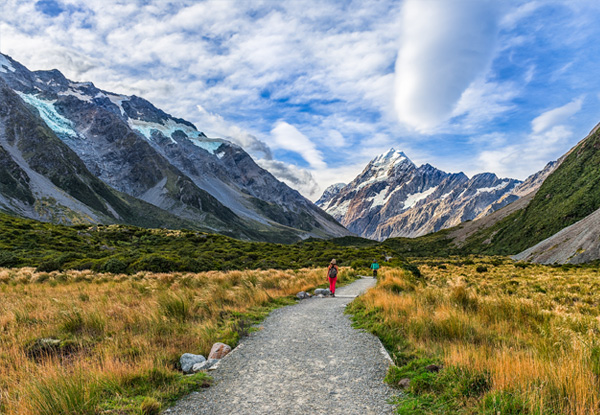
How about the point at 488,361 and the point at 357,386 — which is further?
the point at 357,386

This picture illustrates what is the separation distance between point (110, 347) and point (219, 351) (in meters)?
2.49

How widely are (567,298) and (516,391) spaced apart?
55.0ft

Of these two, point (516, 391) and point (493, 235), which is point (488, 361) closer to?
point (516, 391)

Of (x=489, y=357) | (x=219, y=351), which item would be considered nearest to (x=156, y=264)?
(x=219, y=351)

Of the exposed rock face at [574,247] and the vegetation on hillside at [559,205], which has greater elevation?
the vegetation on hillside at [559,205]

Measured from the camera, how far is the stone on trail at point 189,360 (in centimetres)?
704

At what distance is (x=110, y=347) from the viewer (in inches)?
295

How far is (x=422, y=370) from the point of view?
19.9 feet

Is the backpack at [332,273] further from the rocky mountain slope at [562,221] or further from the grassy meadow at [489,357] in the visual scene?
the rocky mountain slope at [562,221]

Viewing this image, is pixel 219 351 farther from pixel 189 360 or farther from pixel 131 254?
pixel 131 254

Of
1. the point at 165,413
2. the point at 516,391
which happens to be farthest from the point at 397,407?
the point at 165,413

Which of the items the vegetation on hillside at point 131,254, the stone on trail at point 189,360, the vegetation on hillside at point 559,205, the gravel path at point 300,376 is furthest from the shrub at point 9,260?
the vegetation on hillside at point 559,205

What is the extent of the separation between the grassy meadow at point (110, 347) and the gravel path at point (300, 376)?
652 mm

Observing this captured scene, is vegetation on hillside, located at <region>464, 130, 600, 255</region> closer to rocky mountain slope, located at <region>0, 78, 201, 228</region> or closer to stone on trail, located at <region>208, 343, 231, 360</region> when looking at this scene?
stone on trail, located at <region>208, 343, 231, 360</region>
